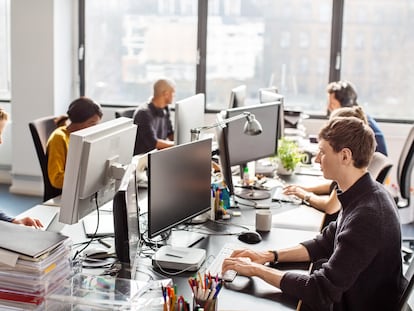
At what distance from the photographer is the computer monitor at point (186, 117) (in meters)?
3.35

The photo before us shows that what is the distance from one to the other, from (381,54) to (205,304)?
4563 mm

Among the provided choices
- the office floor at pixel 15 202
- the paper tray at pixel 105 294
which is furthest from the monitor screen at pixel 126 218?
the office floor at pixel 15 202

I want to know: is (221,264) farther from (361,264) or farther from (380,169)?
(380,169)

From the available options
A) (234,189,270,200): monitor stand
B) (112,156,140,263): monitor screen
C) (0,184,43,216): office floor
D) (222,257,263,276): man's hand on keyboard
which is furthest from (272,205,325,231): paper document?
(0,184,43,216): office floor

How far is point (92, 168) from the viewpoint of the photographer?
7.70 feet

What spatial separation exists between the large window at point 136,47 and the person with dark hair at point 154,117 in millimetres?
1007

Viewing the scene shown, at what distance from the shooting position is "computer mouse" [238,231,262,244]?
2.79m

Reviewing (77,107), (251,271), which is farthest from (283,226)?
(77,107)

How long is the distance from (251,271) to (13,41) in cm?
447

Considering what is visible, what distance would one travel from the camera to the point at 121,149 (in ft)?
8.57

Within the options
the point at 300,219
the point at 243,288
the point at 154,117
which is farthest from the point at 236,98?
the point at 243,288

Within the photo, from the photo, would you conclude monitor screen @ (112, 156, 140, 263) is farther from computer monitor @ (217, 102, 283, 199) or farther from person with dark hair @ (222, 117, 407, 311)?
computer monitor @ (217, 102, 283, 199)

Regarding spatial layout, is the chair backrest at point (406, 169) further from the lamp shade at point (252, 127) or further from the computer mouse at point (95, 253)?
the computer mouse at point (95, 253)

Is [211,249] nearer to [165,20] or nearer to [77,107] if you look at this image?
[77,107]
